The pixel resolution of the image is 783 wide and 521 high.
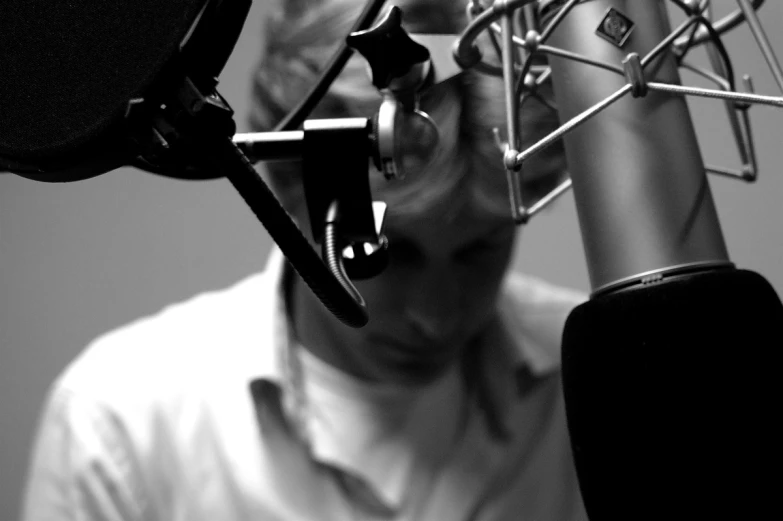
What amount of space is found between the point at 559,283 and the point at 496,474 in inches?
16.9

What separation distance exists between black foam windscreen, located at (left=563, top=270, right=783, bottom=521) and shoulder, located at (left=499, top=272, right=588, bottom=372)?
66 cm

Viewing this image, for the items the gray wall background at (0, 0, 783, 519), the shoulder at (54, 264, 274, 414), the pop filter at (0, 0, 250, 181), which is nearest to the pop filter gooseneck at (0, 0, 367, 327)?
the pop filter at (0, 0, 250, 181)

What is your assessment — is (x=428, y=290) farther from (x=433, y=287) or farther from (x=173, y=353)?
(x=173, y=353)

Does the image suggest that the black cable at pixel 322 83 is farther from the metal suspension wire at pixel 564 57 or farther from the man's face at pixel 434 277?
the man's face at pixel 434 277

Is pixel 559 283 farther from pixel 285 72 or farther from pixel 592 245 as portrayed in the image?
pixel 592 245

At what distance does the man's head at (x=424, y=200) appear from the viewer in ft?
1.89

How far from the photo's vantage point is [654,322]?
0.22 meters

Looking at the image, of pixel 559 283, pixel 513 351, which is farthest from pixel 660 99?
pixel 559 283

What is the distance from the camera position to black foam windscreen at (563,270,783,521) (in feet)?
0.69

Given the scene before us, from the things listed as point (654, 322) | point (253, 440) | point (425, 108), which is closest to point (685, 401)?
point (654, 322)

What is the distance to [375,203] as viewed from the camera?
26cm

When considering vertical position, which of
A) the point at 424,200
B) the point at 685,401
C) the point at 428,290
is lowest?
the point at 428,290

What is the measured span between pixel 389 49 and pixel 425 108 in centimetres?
24

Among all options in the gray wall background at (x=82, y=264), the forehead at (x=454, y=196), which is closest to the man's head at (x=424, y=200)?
the forehead at (x=454, y=196)
